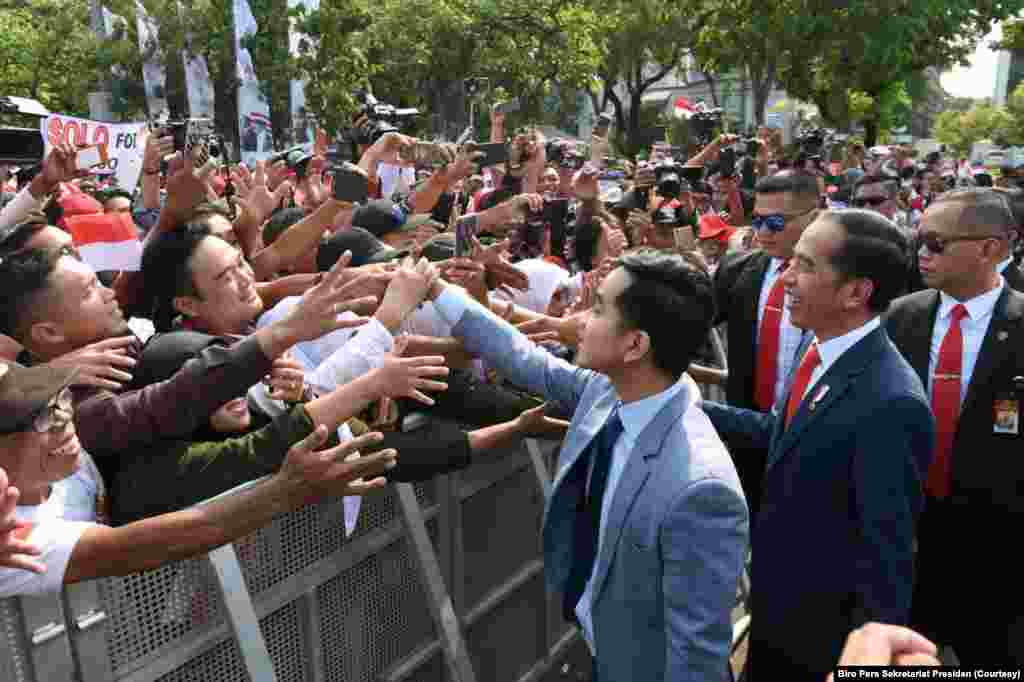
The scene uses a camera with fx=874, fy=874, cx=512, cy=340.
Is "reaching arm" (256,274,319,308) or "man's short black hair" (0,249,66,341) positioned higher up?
"man's short black hair" (0,249,66,341)

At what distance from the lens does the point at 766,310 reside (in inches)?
159

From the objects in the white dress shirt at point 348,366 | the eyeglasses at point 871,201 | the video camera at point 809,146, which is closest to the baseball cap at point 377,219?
the white dress shirt at point 348,366

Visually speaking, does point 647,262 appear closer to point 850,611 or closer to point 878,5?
point 850,611

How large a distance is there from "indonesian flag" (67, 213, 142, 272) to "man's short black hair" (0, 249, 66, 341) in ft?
1.55

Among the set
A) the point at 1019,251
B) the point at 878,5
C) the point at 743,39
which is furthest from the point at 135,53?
the point at 1019,251

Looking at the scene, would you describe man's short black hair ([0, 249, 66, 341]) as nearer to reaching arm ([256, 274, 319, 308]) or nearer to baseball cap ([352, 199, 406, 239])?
reaching arm ([256, 274, 319, 308])

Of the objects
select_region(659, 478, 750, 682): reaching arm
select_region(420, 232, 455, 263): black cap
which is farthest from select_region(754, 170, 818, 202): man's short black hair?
select_region(659, 478, 750, 682): reaching arm

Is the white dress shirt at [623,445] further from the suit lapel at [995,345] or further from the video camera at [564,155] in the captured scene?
the video camera at [564,155]

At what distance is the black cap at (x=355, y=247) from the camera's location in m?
3.64

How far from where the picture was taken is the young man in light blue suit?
2160 millimetres

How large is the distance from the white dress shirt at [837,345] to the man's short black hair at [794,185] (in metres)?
1.45

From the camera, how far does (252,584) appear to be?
232 cm

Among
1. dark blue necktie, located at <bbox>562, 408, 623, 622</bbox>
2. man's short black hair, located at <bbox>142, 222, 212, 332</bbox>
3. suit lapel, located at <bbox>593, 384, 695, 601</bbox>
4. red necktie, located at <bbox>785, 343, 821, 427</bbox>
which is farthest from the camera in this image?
red necktie, located at <bbox>785, 343, 821, 427</bbox>

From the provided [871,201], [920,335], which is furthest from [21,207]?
[871,201]
